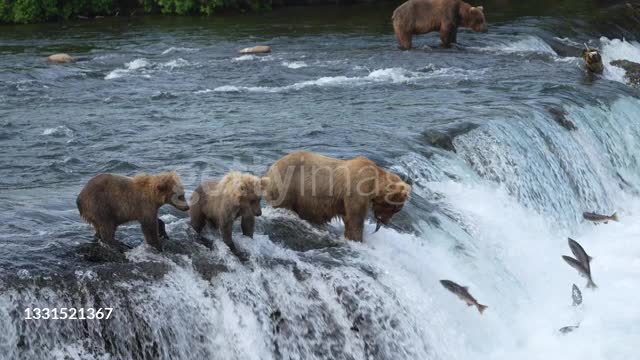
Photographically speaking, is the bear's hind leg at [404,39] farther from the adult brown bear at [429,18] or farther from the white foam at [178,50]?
the white foam at [178,50]

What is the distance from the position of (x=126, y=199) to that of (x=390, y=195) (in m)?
2.17

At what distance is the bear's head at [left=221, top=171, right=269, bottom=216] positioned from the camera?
7.35m

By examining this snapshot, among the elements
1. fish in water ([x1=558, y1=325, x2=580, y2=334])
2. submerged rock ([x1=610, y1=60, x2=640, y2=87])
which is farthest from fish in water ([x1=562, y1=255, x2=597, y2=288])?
submerged rock ([x1=610, y1=60, x2=640, y2=87])

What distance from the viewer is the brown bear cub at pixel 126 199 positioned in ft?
24.0

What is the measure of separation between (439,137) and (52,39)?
14.9m

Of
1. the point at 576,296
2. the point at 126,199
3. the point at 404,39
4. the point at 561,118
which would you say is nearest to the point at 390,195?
the point at 126,199

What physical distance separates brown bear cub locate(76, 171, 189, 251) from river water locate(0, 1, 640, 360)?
34 cm

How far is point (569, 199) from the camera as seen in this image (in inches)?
496

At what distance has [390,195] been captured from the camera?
314 inches

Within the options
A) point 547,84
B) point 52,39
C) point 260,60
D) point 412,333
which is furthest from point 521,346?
point 52,39

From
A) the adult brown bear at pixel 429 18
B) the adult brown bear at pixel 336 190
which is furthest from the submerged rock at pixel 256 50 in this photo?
the adult brown bear at pixel 336 190

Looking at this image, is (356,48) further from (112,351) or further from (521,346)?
(112,351)

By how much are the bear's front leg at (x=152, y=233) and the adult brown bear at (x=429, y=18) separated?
535 inches

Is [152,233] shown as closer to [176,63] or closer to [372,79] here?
[372,79]
